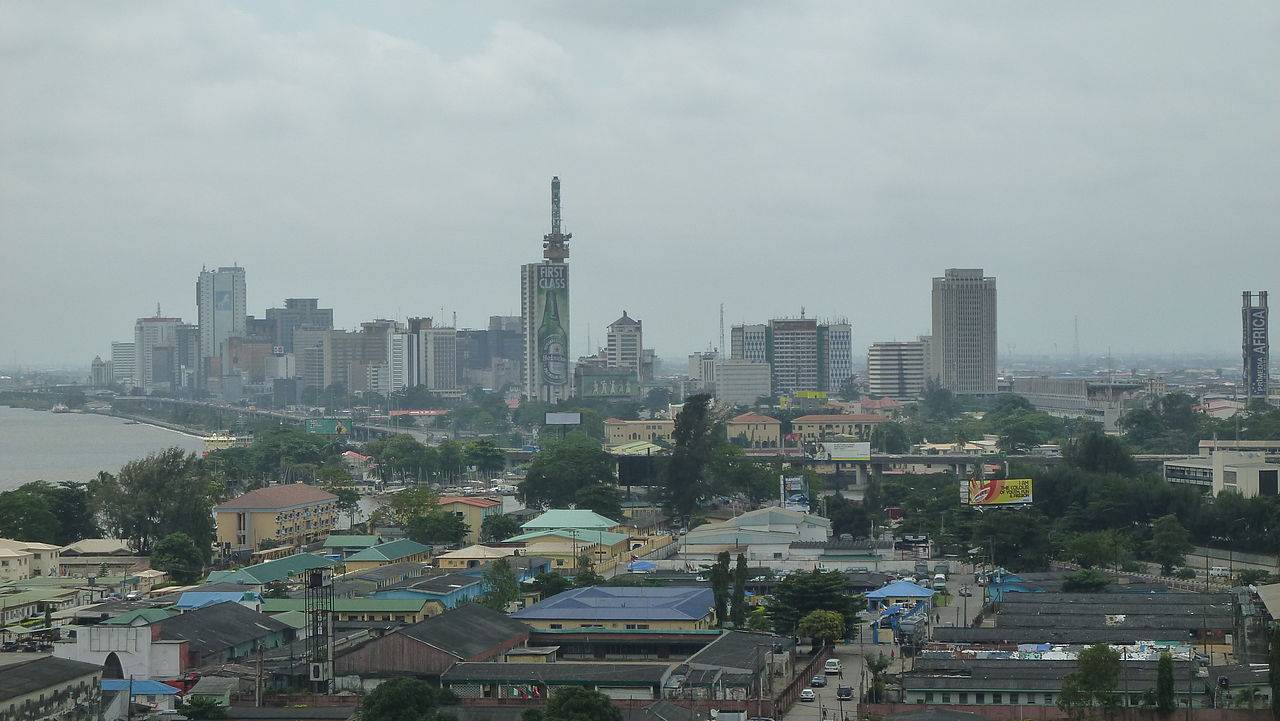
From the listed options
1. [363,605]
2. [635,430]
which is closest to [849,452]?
[635,430]

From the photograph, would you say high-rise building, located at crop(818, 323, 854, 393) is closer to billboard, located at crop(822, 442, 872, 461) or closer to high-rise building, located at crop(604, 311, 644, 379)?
high-rise building, located at crop(604, 311, 644, 379)

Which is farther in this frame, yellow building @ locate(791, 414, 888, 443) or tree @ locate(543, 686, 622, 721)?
yellow building @ locate(791, 414, 888, 443)

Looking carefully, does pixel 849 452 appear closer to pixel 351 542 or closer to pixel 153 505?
pixel 351 542

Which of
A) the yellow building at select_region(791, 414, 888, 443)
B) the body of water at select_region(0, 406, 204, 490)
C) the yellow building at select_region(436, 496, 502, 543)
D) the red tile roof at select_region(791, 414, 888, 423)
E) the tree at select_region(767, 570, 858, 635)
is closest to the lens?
the tree at select_region(767, 570, 858, 635)

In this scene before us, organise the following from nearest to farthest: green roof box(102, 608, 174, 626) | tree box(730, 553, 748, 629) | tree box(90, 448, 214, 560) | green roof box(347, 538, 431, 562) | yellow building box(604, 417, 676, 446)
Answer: green roof box(102, 608, 174, 626)
tree box(730, 553, 748, 629)
green roof box(347, 538, 431, 562)
tree box(90, 448, 214, 560)
yellow building box(604, 417, 676, 446)

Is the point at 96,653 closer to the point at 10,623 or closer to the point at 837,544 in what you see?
the point at 10,623

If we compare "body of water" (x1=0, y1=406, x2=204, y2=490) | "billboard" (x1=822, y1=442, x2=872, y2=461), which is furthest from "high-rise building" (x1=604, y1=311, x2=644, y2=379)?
"billboard" (x1=822, y1=442, x2=872, y2=461)

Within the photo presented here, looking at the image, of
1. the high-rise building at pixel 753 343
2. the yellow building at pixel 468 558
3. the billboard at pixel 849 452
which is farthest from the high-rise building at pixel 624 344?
the yellow building at pixel 468 558
